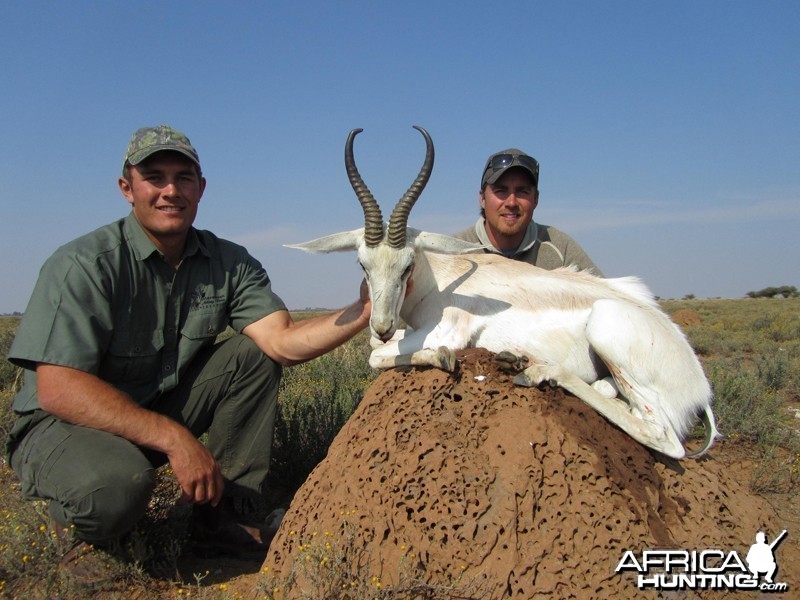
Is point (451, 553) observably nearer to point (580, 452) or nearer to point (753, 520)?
point (580, 452)

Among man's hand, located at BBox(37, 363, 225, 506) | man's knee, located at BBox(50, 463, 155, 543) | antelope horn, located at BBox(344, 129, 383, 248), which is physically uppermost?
antelope horn, located at BBox(344, 129, 383, 248)

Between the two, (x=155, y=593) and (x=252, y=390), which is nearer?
(x=155, y=593)

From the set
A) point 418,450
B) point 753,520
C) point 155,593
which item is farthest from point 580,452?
point 155,593

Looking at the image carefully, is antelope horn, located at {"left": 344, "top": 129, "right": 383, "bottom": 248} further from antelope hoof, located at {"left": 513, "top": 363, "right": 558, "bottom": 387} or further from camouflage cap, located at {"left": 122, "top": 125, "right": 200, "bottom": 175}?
antelope hoof, located at {"left": 513, "top": 363, "right": 558, "bottom": 387}

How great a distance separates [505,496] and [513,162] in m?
3.69

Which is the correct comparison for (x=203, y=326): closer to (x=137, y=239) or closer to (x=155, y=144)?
(x=137, y=239)

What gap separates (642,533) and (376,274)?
2555 millimetres

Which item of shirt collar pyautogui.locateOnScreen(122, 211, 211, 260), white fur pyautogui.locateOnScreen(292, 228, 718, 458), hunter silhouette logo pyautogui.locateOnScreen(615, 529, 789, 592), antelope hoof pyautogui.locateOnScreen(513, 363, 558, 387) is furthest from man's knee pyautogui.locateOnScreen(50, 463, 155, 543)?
hunter silhouette logo pyautogui.locateOnScreen(615, 529, 789, 592)

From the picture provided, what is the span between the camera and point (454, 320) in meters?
4.93

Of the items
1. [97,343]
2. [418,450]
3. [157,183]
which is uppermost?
[157,183]

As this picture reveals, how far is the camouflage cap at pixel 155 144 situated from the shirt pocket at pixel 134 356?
1.30 meters

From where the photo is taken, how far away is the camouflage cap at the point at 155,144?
14.7 ft

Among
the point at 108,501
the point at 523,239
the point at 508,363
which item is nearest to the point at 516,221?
the point at 523,239

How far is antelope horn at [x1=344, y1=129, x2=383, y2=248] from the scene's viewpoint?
4793 mm
